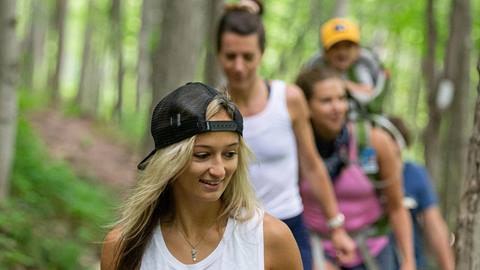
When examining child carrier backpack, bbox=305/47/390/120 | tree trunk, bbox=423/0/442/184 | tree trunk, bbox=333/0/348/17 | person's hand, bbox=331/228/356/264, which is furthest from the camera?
tree trunk, bbox=333/0/348/17

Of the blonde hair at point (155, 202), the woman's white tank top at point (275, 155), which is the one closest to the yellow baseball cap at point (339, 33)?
the woman's white tank top at point (275, 155)

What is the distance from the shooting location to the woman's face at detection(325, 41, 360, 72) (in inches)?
227

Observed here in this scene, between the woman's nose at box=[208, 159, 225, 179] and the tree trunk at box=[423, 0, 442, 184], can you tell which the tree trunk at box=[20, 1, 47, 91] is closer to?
the tree trunk at box=[423, 0, 442, 184]

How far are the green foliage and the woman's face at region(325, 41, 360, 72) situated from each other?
253 centimetres

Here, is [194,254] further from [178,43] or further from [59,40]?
[59,40]

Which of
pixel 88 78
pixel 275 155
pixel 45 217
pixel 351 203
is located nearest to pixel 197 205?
pixel 275 155

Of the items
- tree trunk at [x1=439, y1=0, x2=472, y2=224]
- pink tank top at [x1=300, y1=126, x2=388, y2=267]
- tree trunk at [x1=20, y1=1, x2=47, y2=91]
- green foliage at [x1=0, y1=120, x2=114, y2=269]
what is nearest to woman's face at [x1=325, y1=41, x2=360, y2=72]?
pink tank top at [x1=300, y1=126, x2=388, y2=267]

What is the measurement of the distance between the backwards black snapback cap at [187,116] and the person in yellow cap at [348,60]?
2.87 m

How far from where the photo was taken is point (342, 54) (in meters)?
5.79

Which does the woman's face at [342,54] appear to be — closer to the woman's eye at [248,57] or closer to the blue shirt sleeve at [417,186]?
the blue shirt sleeve at [417,186]

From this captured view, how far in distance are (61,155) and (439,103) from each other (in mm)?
7299

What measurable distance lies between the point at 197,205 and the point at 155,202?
0.15 metres

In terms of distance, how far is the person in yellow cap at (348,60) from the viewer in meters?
5.71

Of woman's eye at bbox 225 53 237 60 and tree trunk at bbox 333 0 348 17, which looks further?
tree trunk at bbox 333 0 348 17
